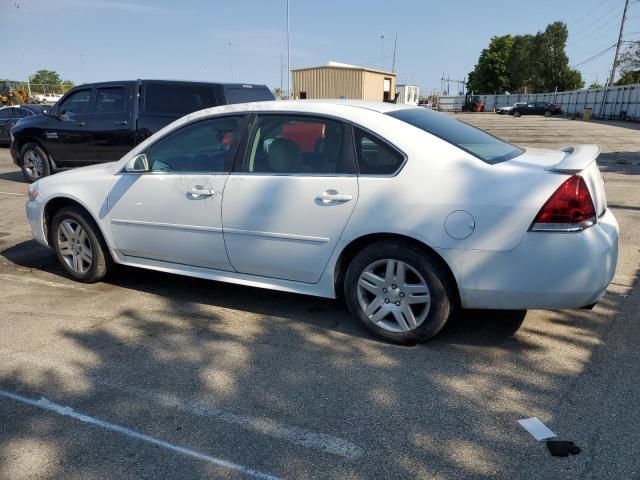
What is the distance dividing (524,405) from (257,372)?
1530 millimetres

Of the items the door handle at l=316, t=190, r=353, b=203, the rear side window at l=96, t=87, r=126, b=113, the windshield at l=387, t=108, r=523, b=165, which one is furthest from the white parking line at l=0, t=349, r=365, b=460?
the rear side window at l=96, t=87, r=126, b=113

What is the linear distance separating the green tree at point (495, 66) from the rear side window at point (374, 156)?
87883 millimetres

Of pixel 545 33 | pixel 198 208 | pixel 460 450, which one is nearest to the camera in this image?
pixel 460 450

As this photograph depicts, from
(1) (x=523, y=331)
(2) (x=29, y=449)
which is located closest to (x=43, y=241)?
(2) (x=29, y=449)

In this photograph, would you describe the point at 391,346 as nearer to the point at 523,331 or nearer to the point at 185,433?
the point at 523,331

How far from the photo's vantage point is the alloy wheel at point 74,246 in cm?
472

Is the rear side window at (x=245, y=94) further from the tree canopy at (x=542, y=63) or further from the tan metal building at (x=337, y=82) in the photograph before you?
the tree canopy at (x=542, y=63)

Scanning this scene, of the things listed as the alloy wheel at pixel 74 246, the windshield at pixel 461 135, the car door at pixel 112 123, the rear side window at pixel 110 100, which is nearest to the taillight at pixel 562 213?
the windshield at pixel 461 135

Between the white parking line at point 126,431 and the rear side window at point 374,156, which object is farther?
the rear side window at point 374,156

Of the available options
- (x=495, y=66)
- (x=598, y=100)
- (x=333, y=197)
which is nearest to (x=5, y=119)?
(x=333, y=197)

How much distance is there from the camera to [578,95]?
5084 cm

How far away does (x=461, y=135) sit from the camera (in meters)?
3.76

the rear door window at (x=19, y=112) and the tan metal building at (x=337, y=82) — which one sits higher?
the tan metal building at (x=337, y=82)

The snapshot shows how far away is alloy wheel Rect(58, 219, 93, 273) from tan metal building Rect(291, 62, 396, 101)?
2230 cm
